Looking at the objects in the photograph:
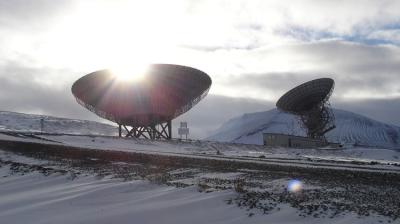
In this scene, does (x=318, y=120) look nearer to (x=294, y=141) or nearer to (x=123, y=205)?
(x=294, y=141)

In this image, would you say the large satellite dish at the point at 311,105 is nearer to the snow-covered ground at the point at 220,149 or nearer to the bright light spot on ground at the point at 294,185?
the snow-covered ground at the point at 220,149

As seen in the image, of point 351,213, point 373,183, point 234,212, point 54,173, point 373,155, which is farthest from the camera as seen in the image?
point 373,155

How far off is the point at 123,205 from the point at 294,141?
8339 cm

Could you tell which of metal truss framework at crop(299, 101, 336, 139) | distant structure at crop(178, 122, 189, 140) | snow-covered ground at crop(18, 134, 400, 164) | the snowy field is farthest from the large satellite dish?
the snowy field

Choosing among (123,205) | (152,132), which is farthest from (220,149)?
(123,205)

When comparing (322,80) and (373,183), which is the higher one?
(322,80)

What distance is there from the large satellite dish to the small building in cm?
114

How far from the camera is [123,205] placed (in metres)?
17.5

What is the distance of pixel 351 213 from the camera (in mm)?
14133

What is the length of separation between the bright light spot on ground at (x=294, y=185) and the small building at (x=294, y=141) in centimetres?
7108

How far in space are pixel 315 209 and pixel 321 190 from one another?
3.80 m

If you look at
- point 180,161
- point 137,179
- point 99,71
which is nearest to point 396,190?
point 137,179

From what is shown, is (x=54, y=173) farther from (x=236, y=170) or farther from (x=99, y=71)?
(x=99, y=71)

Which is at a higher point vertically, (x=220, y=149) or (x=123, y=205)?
(x=220, y=149)
